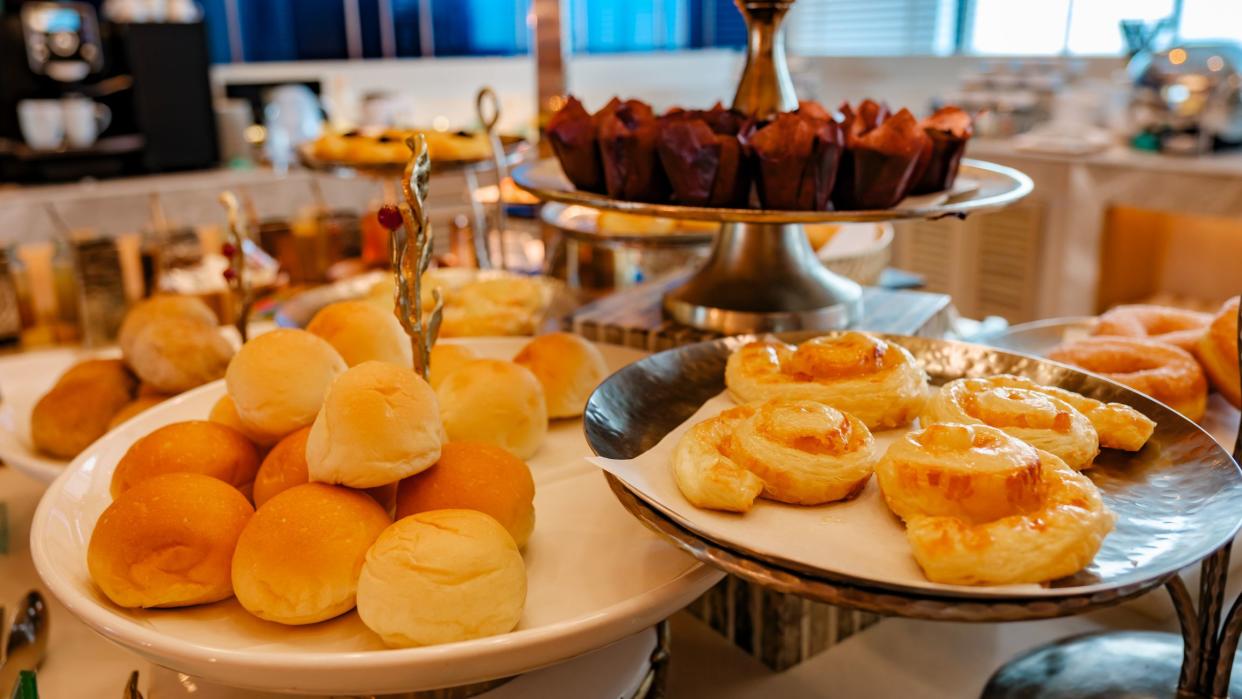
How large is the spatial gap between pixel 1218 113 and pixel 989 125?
36.5 inches

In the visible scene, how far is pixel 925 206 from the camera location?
2.73 ft

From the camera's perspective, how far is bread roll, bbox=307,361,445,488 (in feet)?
2.02

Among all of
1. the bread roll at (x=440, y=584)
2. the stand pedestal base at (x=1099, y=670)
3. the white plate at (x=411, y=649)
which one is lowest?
the stand pedestal base at (x=1099, y=670)

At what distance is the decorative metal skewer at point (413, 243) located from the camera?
0.72 meters

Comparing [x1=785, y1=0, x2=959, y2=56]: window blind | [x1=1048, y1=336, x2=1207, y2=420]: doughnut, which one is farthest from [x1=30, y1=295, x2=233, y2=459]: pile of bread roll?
[x1=785, y1=0, x2=959, y2=56]: window blind

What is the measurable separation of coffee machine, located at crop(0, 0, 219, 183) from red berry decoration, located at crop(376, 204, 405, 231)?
115 inches

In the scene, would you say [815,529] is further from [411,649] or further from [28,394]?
[28,394]

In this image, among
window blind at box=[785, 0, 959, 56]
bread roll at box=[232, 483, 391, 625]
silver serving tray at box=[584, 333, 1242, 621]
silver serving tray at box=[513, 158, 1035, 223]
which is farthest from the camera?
window blind at box=[785, 0, 959, 56]

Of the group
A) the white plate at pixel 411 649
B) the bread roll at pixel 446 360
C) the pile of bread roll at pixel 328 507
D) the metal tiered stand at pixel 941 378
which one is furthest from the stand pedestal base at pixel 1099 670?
the bread roll at pixel 446 360

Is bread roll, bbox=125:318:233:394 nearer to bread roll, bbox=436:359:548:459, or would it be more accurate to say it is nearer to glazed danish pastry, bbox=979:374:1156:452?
bread roll, bbox=436:359:548:459

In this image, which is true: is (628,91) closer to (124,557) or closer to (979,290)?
(979,290)

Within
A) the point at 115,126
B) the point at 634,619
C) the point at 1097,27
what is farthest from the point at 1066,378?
the point at 1097,27

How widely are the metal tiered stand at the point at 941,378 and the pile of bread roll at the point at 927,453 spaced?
0.02 m

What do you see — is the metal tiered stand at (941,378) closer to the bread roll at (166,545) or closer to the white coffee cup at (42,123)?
the bread roll at (166,545)
